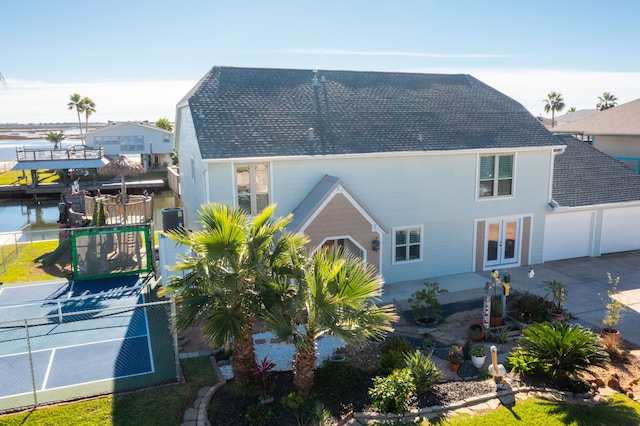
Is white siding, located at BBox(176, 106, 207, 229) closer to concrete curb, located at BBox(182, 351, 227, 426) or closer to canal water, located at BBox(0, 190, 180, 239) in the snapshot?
concrete curb, located at BBox(182, 351, 227, 426)

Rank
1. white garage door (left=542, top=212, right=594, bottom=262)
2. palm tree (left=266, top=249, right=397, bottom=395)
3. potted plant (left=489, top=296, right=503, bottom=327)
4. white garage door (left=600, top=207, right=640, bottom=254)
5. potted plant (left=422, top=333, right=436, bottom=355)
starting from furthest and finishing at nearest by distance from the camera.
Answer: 1. white garage door (left=600, top=207, right=640, bottom=254)
2. white garage door (left=542, top=212, right=594, bottom=262)
3. potted plant (left=489, top=296, right=503, bottom=327)
4. potted plant (left=422, top=333, right=436, bottom=355)
5. palm tree (left=266, top=249, right=397, bottom=395)

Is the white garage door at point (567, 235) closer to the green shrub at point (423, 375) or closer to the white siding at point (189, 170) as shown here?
the green shrub at point (423, 375)

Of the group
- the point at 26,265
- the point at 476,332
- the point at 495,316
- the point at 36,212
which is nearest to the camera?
the point at 476,332

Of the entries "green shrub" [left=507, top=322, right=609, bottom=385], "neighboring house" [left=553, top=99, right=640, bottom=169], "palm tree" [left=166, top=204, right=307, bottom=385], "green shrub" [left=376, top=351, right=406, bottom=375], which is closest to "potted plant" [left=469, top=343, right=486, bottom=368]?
"green shrub" [left=507, top=322, right=609, bottom=385]

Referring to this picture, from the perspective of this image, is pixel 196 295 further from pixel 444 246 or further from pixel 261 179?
pixel 444 246

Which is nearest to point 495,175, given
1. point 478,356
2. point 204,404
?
point 478,356

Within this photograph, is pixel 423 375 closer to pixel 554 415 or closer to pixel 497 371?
pixel 497 371

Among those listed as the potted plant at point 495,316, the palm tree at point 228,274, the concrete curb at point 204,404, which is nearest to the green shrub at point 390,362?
the palm tree at point 228,274
